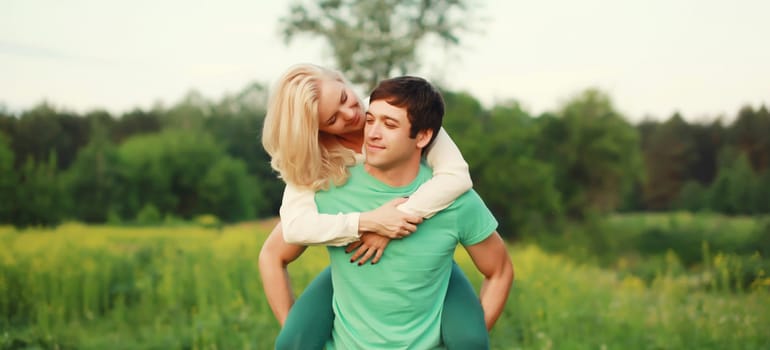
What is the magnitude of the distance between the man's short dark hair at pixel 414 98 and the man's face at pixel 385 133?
2 cm

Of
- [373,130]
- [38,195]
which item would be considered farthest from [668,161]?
[373,130]

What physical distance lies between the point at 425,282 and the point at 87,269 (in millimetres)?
7142

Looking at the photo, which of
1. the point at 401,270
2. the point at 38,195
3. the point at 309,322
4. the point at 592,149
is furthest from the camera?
the point at 592,149

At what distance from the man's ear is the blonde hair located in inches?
11.6

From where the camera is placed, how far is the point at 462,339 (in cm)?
266

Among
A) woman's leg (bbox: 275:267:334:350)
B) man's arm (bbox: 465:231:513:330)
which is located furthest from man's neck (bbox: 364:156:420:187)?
woman's leg (bbox: 275:267:334:350)

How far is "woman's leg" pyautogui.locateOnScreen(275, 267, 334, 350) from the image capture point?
274cm

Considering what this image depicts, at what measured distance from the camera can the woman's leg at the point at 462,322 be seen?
2.66 metres

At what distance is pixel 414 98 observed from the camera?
8.46 ft

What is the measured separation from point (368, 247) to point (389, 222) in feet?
0.49

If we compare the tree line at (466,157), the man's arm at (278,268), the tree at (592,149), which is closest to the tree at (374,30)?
the tree line at (466,157)

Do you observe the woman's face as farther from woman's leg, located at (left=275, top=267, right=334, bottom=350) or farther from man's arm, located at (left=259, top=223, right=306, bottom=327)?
woman's leg, located at (left=275, top=267, right=334, bottom=350)

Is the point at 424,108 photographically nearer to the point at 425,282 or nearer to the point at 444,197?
the point at 444,197

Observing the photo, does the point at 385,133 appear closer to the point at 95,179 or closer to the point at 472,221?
the point at 472,221
